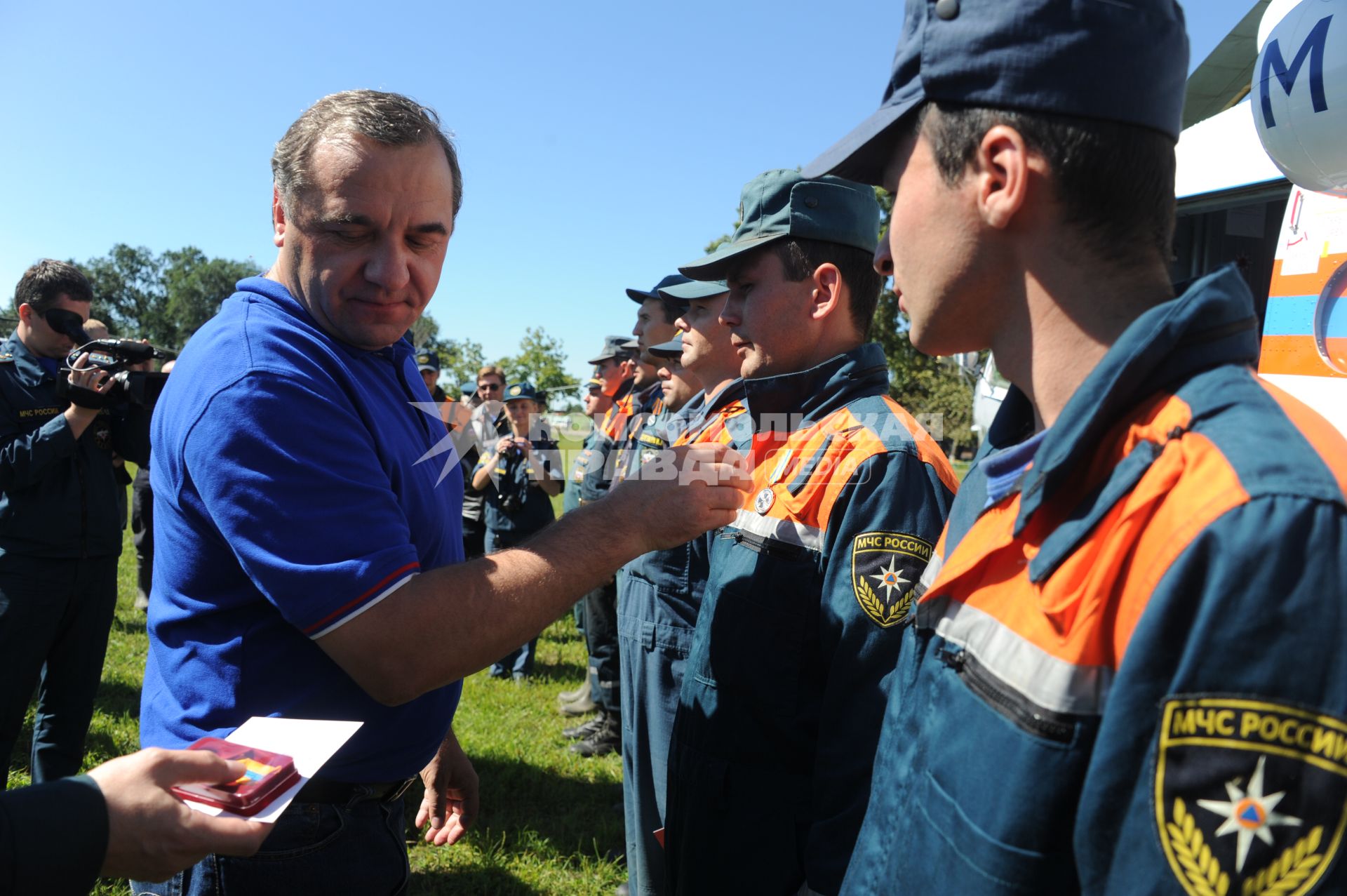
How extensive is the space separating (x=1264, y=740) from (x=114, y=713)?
6.90 metres

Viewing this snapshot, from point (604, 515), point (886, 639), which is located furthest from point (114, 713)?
point (886, 639)

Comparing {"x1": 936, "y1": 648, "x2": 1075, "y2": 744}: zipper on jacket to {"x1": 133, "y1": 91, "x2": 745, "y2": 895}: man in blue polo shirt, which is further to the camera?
{"x1": 133, "y1": 91, "x2": 745, "y2": 895}: man in blue polo shirt

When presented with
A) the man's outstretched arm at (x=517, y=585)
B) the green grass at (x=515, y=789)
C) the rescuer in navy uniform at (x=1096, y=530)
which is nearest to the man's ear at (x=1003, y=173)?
the rescuer in navy uniform at (x=1096, y=530)

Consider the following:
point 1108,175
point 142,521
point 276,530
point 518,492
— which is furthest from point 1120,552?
point 142,521

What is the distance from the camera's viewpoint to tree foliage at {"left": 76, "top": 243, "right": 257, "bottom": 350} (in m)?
85.0

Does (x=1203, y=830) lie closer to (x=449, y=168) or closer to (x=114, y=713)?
(x=449, y=168)

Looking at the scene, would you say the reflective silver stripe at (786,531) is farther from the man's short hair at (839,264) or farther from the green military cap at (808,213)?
the green military cap at (808,213)

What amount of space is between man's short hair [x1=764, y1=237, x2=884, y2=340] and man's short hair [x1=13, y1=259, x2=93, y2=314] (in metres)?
3.90

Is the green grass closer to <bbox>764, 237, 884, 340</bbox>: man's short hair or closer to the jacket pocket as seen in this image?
<bbox>764, 237, 884, 340</bbox>: man's short hair

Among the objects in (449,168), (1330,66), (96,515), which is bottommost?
(96,515)

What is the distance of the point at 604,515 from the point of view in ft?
5.95

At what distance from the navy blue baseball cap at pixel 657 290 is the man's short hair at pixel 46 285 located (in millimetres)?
3249

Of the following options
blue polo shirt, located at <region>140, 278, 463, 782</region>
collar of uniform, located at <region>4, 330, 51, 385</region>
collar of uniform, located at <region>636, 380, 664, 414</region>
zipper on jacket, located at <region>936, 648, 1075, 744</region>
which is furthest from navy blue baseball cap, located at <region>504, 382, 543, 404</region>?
zipper on jacket, located at <region>936, 648, 1075, 744</region>

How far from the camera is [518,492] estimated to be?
7.06 metres
